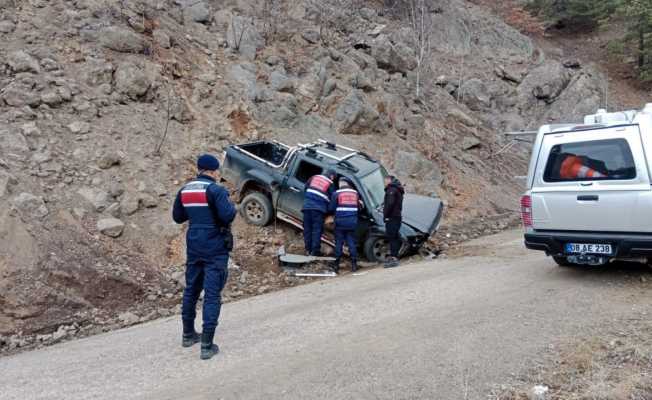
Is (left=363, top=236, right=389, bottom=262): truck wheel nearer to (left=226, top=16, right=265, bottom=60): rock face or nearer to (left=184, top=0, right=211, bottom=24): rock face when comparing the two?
(left=226, top=16, right=265, bottom=60): rock face

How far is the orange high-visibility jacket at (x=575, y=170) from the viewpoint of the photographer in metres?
6.57

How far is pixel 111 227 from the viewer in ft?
30.2

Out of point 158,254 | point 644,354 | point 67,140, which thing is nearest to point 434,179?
point 158,254

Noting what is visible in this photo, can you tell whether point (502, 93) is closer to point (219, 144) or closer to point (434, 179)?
point (434, 179)

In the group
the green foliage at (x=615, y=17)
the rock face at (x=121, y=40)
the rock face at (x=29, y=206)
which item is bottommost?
the rock face at (x=29, y=206)

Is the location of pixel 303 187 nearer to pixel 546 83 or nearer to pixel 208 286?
pixel 208 286

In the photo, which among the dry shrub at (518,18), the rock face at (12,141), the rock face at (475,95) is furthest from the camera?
the dry shrub at (518,18)

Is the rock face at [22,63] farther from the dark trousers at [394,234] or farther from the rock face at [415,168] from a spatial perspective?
the rock face at [415,168]

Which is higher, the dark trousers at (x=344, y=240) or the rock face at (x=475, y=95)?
the rock face at (x=475, y=95)

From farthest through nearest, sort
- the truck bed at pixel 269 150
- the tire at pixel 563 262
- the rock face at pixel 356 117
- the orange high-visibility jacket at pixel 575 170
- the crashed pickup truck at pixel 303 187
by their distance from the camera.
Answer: the rock face at pixel 356 117
the truck bed at pixel 269 150
the crashed pickup truck at pixel 303 187
the tire at pixel 563 262
the orange high-visibility jacket at pixel 575 170

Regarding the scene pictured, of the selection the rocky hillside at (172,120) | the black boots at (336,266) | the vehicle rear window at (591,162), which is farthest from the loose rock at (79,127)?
the vehicle rear window at (591,162)

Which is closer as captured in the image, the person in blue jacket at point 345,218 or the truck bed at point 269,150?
the person in blue jacket at point 345,218

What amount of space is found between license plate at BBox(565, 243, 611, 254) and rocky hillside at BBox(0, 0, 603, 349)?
448cm

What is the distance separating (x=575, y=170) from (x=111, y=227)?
7.28 meters
